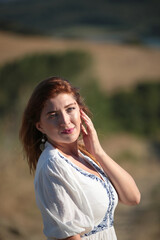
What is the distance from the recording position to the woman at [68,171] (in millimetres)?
1277

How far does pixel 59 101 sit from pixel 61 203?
337 millimetres

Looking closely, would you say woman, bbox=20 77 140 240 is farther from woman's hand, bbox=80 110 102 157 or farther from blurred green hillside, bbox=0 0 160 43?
blurred green hillside, bbox=0 0 160 43

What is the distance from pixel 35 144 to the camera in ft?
5.00

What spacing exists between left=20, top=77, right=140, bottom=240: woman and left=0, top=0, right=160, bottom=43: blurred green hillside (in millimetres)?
10399

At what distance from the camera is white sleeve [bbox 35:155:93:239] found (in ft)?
4.16

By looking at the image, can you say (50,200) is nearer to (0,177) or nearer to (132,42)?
(0,177)

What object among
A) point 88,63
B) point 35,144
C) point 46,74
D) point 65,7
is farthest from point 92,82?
point 35,144

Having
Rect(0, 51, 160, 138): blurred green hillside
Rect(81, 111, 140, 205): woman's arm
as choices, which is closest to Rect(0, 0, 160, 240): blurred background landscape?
Rect(0, 51, 160, 138): blurred green hillside

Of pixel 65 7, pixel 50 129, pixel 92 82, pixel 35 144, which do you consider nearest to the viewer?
pixel 50 129

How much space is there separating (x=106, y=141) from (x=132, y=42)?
3640mm

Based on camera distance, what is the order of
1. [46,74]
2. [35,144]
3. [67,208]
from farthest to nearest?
1. [46,74]
2. [35,144]
3. [67,208]

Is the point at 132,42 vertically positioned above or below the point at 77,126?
above

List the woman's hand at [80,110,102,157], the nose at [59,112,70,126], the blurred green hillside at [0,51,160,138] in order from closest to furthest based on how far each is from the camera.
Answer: the nose at [59,112,70,126]
the woman's hand at [80,110,102,157]
the blurred green hillside at [0,51,160,138]

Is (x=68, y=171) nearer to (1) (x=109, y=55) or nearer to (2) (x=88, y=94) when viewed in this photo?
(2) (x=88, y=94)
